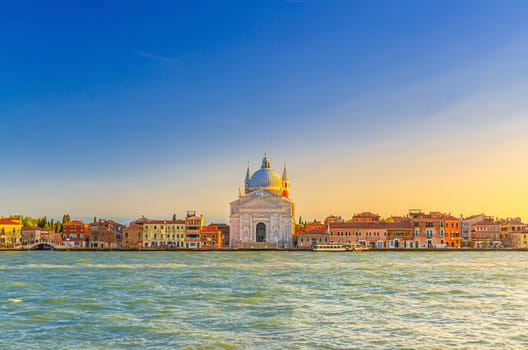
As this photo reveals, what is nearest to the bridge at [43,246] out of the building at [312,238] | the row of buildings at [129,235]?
the row of buildings at [129,235]

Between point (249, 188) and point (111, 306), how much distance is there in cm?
6346

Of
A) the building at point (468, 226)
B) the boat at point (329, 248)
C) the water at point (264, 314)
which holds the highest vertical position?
the building at point (468, 226)

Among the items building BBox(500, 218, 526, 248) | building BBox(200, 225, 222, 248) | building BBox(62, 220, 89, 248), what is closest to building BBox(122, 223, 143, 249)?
building BBox(62, 220, 89, 248)

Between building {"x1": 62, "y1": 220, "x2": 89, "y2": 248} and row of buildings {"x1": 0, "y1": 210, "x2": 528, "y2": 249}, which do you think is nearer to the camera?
row of buildings {"x1": 0, "y1": 210, "x2": 528, "y2": 249}

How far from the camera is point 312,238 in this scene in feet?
238

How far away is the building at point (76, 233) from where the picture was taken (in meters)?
76.1

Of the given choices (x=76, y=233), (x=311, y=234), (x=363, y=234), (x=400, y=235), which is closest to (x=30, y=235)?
(x=76, y=233)

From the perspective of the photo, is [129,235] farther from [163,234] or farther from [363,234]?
[363,234]

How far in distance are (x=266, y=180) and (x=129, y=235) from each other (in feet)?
57.5

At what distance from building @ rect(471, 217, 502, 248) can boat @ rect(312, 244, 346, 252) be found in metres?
17.3

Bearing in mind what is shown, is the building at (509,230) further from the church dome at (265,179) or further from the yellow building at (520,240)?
the church dome at (265,179)

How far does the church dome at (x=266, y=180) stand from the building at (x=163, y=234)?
10842 mm

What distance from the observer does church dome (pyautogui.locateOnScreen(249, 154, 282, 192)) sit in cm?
7938

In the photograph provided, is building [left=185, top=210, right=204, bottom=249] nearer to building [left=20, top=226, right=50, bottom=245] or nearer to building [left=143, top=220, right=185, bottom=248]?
building [left=143, top=220, right=185, bottom=248]
